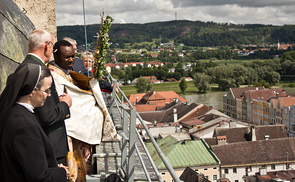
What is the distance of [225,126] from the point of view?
34.0 meters

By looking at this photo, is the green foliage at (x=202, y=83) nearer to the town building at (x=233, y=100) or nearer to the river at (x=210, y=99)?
the river at (x=210, y=99)

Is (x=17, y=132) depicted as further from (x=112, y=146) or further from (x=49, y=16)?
(x=49, y=16)

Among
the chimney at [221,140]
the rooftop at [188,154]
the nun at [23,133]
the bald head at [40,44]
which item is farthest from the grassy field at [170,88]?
the nun at [23,133]

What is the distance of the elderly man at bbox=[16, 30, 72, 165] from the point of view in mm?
2145

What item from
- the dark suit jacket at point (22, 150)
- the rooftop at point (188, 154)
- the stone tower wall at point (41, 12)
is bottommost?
the rooftop at point (188, 154)

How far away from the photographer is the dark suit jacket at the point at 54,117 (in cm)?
210

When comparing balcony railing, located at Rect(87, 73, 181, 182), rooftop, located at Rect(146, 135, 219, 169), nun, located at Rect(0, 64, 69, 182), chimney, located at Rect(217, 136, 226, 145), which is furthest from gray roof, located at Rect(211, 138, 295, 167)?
nun, located at Rect(0, 64, 69, 182)

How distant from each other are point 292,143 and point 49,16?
97.5ft

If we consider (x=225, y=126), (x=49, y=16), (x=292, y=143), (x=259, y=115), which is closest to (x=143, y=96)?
(x=259, y=115)

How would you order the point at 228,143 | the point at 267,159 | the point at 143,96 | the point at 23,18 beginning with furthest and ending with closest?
1. the point at 143,96
2. the point at 228,143
3. the point at 267,159
4. the point at 23,18

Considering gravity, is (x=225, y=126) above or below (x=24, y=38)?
below

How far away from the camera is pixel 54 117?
2.19 metres

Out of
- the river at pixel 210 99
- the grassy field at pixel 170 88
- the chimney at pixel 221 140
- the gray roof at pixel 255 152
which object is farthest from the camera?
the grassy field at pixel 170 88

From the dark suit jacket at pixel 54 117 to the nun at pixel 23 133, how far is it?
0.24 metres
